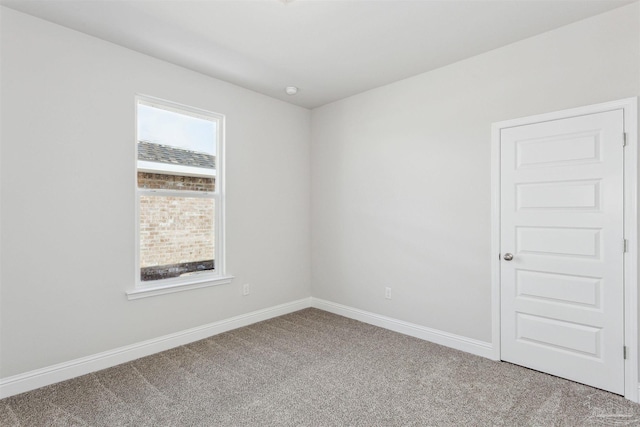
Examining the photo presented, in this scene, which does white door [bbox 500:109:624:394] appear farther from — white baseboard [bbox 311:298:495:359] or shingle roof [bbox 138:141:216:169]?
shingle roof [bbox 138:141:216:169]

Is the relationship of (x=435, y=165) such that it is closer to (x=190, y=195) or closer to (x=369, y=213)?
(x=369, y=213)

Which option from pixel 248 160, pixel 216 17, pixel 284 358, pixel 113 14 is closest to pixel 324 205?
pixel 248 160

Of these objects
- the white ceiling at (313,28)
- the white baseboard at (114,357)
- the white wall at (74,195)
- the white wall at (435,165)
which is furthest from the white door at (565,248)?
the white wall at (74,195)

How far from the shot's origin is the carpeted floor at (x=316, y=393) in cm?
206

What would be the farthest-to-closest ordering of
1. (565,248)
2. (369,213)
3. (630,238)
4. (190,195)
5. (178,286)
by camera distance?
1. (369,213)
2. (190,195)
3. (178,286)
4. (565,248)
5. (630,238)

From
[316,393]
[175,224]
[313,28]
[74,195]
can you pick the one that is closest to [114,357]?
[175,224]

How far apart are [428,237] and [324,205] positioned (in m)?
1.53

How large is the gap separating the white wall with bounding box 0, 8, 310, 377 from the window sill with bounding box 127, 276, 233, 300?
0.20ft

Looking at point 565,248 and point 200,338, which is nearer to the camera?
point 565,248

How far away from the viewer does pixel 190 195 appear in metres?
3.36

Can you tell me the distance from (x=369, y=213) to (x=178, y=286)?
7.28 ft

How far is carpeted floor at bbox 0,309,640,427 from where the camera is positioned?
2064mm

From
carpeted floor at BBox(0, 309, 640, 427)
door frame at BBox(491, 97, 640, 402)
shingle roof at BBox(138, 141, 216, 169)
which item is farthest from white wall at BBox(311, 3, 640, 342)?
shingle roof at BBox(138, 141, 216, 169)

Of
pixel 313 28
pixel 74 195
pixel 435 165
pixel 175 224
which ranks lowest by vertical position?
pixel 175 224
